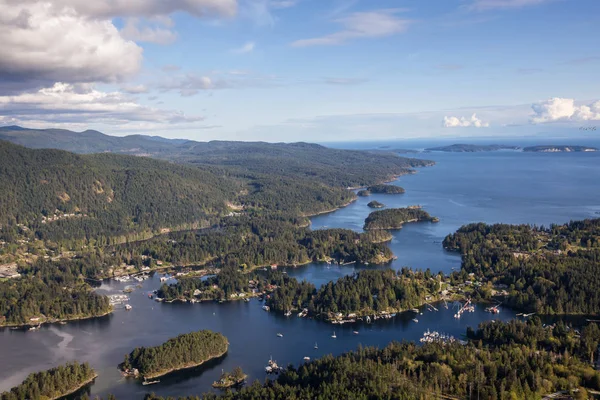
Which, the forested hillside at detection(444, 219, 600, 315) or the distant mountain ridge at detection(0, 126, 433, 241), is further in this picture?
the distant mountain ridge at detection(0, 126, 433, 241)

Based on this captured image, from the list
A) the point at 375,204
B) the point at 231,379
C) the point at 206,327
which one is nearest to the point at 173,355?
the point at 231,379

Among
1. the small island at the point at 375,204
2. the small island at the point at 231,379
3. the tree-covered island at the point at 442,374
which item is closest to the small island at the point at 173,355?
the small island at the point at 231,379

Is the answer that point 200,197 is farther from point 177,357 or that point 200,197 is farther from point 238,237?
point 177,357

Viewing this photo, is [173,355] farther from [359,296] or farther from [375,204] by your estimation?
[375,204]

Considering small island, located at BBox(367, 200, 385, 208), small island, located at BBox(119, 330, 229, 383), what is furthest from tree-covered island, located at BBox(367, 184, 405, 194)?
small island, located at BBox(119, 330, 229, 383)

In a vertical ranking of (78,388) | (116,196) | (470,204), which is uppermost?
(116,196)

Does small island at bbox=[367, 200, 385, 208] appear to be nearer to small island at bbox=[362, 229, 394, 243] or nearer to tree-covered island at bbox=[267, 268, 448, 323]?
small island at bbox=[362, 229, 394, 243]

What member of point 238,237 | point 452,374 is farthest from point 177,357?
point 238,237
